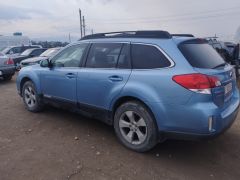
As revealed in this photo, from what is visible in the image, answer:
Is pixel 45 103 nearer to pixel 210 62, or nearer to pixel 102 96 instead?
pixel 102 96

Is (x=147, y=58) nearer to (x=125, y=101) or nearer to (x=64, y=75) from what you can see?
(x=125, y=101)

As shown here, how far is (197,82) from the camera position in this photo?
342cm

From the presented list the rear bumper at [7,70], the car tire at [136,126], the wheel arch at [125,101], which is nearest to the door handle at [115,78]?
the wheel arch at [125,101]

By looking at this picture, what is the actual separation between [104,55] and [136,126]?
1326mm

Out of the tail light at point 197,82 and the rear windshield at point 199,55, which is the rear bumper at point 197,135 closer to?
the tail light at point 197,82

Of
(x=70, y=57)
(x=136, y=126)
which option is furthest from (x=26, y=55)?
(x=136, y=126)

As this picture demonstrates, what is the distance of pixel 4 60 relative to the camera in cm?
1164

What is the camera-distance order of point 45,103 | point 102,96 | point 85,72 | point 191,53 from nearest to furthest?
point 191,53, point 102,96, point 85,72, point 45,103

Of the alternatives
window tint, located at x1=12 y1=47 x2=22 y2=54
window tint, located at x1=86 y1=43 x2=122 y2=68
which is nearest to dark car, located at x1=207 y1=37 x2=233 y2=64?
window tint, located at x1=86 y1=43 x2=122 y2=68

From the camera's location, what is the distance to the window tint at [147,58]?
379 centimetres

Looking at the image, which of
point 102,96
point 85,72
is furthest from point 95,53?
point 102,96

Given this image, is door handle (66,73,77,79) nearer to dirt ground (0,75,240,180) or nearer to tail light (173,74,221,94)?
dirt ground (0,75,240,180)

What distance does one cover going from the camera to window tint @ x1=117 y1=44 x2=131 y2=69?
4.17 meters

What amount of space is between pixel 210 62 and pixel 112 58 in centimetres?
151
